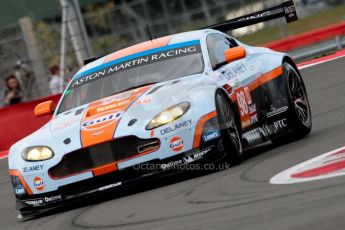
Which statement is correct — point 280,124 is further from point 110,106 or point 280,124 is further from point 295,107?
point 110,106

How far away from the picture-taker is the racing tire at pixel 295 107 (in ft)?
36.7

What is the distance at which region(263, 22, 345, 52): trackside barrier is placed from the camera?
2369 centimetres

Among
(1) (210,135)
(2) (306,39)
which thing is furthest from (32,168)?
(2) (306,39)

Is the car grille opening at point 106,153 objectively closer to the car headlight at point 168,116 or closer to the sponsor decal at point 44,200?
the car headlight at point 168,116

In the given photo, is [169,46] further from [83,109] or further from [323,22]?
[323,22]

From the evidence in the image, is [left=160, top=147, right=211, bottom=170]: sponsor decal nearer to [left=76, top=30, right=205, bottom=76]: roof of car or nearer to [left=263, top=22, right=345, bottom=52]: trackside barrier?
[left=76, top=30, right=205, bottom=76]: roof of car

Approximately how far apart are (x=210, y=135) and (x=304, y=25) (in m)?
17.4

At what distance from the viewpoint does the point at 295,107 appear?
445 inches

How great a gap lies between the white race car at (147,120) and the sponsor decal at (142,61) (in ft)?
0.04

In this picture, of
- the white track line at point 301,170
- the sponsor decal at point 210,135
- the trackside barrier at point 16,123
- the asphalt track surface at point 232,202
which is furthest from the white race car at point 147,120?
the trackside barrier at point 16,123

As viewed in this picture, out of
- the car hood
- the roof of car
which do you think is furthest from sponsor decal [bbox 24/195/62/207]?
the roof of car

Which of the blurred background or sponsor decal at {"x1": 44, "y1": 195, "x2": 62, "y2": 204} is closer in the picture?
sponsor decal at {"x1": 44, "y1": 195, "x2": 62, "y2": 204}

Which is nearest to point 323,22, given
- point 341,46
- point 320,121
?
point 341,46

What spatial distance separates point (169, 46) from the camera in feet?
35.7
